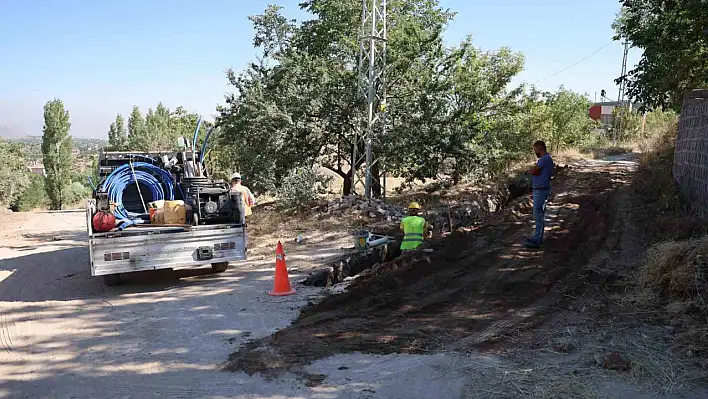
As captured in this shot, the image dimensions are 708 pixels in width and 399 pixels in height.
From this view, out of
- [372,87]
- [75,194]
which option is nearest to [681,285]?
[372,87]

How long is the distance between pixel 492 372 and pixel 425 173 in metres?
14.3

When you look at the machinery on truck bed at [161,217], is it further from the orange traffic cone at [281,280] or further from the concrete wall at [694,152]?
the concrete wall at [694,152]

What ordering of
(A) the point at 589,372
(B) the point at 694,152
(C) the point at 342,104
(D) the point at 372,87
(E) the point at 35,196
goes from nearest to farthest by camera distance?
(A) the point at 589,372
(B) the point at 694,152
(D) the point at 372,87
(C) the point at 342,104
(E) the point at 35,196

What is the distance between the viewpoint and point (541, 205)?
29.1ft

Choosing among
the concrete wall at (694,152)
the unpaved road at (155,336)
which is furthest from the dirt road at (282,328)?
the concrete wall at (694,152)

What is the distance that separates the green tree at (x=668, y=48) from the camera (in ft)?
41.1

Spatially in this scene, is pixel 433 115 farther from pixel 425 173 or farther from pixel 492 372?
pixel 492 372

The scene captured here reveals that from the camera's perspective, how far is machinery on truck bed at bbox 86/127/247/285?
8.20m

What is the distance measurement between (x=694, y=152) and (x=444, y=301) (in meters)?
7.34

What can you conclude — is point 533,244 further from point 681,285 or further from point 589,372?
point 589,372

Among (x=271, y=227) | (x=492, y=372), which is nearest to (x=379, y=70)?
(x=271, y=227)

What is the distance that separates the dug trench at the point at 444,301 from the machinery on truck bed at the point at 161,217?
8.06 ft

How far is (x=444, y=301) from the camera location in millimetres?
6758

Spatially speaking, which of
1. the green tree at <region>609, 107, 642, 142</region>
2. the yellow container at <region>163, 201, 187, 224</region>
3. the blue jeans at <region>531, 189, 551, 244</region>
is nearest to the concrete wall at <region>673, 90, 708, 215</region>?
the blue jeans at <region>531, 189, 551, 244</region>
